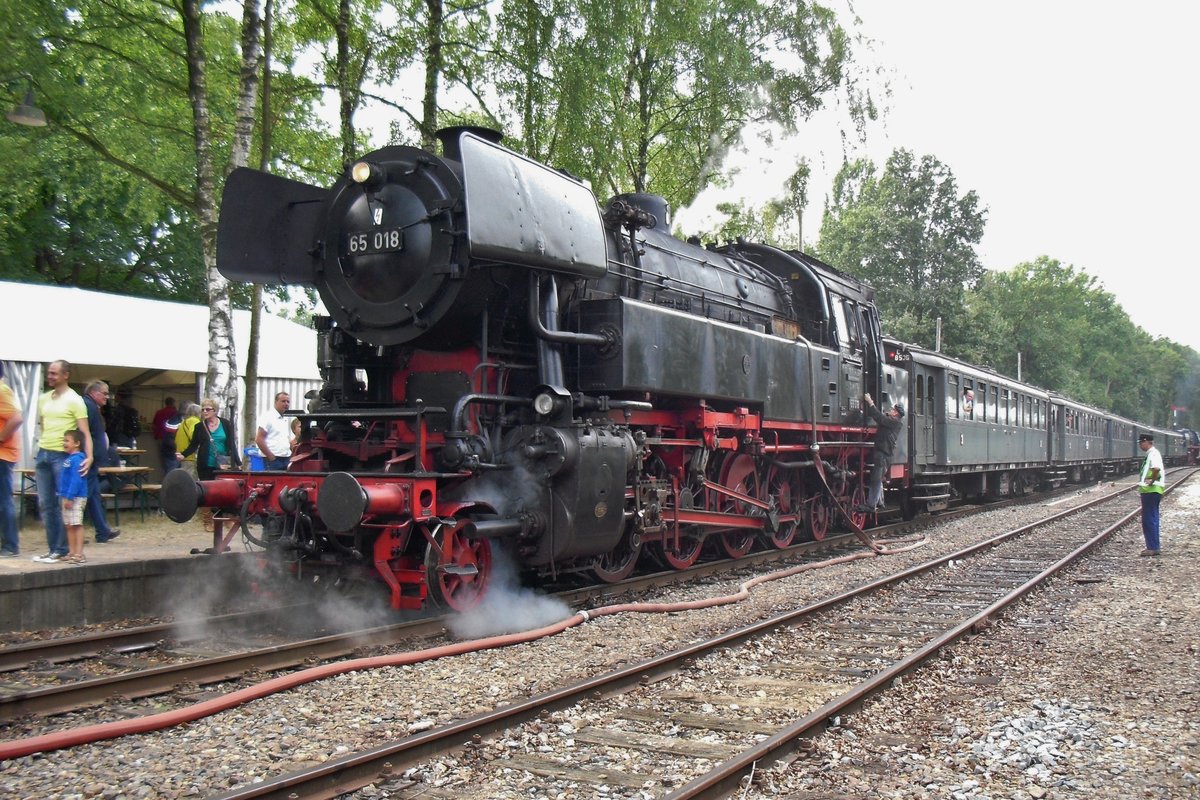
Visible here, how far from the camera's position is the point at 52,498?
26.4ft

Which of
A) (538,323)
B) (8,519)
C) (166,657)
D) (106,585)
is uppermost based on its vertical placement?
(538,323)

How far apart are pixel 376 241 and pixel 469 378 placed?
1219mm

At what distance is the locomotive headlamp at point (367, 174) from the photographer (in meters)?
6.89

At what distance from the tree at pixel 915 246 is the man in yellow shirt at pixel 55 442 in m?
37.6

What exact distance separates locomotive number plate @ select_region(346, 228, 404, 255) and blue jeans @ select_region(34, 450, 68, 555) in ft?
11.0

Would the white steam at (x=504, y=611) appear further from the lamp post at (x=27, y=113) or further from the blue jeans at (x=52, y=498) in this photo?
the lamp post at (x=27, y=113)

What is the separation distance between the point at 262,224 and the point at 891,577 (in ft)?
21.6

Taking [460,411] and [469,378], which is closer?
[460,411]

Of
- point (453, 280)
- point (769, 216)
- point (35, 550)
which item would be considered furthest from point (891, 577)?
point (769, 216)

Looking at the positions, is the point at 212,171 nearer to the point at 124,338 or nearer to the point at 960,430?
the point at 124,338

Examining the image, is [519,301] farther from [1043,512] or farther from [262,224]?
[1043,512]

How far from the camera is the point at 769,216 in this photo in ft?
79.3

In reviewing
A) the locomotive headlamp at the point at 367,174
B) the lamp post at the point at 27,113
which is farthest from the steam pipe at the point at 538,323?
the lamp post at the point at 27,113

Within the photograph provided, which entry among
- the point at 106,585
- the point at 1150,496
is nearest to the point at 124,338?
the point at 106,585
